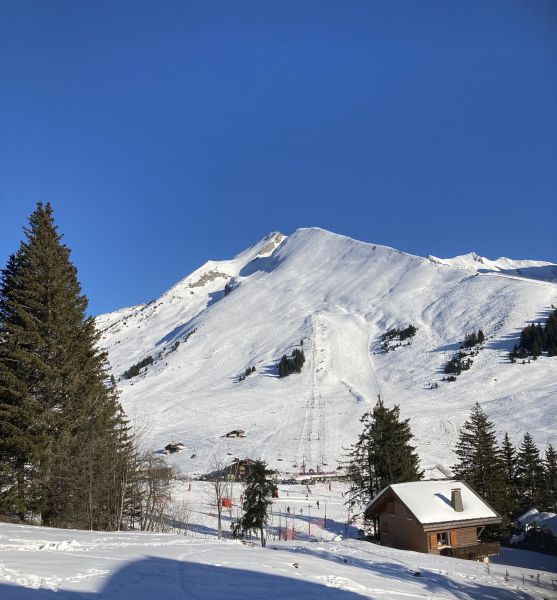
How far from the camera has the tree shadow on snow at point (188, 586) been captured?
7621 millimetres

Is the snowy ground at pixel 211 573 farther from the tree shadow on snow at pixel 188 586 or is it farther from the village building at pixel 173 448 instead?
the village building at pixel 173 448

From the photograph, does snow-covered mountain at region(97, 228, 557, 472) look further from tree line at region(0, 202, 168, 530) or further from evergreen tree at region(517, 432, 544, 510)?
tree line at region(0, 202, 168, 530)

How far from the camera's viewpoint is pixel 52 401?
19188mm

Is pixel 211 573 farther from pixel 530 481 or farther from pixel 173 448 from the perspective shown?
pixel 173 448

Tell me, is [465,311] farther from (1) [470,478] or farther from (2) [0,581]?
(2) [0,581]

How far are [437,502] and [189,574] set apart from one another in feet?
73.1

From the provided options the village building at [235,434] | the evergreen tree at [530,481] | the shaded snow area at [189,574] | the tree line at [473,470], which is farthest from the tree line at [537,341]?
the shaded snow area at [189,574]

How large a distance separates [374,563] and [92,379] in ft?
46.1

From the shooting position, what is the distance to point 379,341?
12975 cm

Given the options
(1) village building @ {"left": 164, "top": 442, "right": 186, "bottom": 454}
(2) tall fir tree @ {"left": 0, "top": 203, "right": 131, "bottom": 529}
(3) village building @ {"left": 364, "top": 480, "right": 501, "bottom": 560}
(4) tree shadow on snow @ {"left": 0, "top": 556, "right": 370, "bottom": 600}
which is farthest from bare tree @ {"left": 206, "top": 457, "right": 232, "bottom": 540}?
(4) tree shadow on snow @ {"left": 0, "top": 556, "right": 370, "bottom": 600}

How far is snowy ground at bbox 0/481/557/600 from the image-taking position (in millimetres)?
8422

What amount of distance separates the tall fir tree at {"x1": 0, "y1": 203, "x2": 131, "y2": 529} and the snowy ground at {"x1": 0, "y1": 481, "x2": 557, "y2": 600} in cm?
368

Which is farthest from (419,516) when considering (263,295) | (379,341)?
(263,295)

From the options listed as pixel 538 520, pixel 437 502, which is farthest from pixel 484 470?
pixel 437 502
